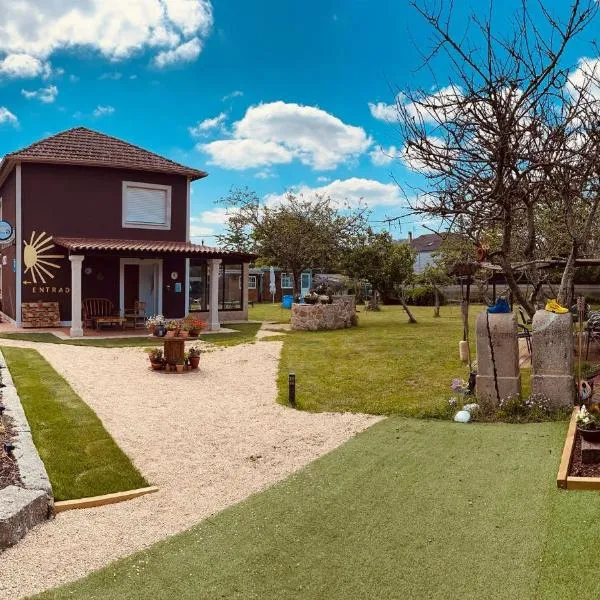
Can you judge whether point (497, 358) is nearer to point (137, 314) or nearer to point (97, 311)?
point (137, 314)

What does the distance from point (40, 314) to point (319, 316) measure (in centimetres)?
865

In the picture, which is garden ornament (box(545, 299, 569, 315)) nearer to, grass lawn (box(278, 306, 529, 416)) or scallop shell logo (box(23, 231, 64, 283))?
grass lawn (box(278, 306, 529, 416))

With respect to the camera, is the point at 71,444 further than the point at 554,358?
No

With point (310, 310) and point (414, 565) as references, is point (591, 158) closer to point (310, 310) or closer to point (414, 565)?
point (414, 565)

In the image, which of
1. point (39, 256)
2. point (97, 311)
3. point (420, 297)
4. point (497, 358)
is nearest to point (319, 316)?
point (97, 311)

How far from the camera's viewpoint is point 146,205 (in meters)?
20.1

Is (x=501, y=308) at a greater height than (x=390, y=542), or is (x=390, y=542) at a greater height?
(x=501, y=308)

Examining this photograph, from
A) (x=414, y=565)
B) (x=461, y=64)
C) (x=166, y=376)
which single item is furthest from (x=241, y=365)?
(x=414, y=565)

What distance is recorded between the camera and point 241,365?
1226 centimetres

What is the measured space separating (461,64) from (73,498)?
19.4 feet


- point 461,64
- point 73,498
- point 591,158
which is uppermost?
point 461,64

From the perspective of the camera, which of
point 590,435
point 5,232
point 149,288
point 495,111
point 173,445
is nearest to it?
point 590,435

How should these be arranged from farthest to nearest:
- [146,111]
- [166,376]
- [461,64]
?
1. [146,111]
2. [166,376]
3. [461,64]

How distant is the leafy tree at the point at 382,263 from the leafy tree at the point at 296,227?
840cm
